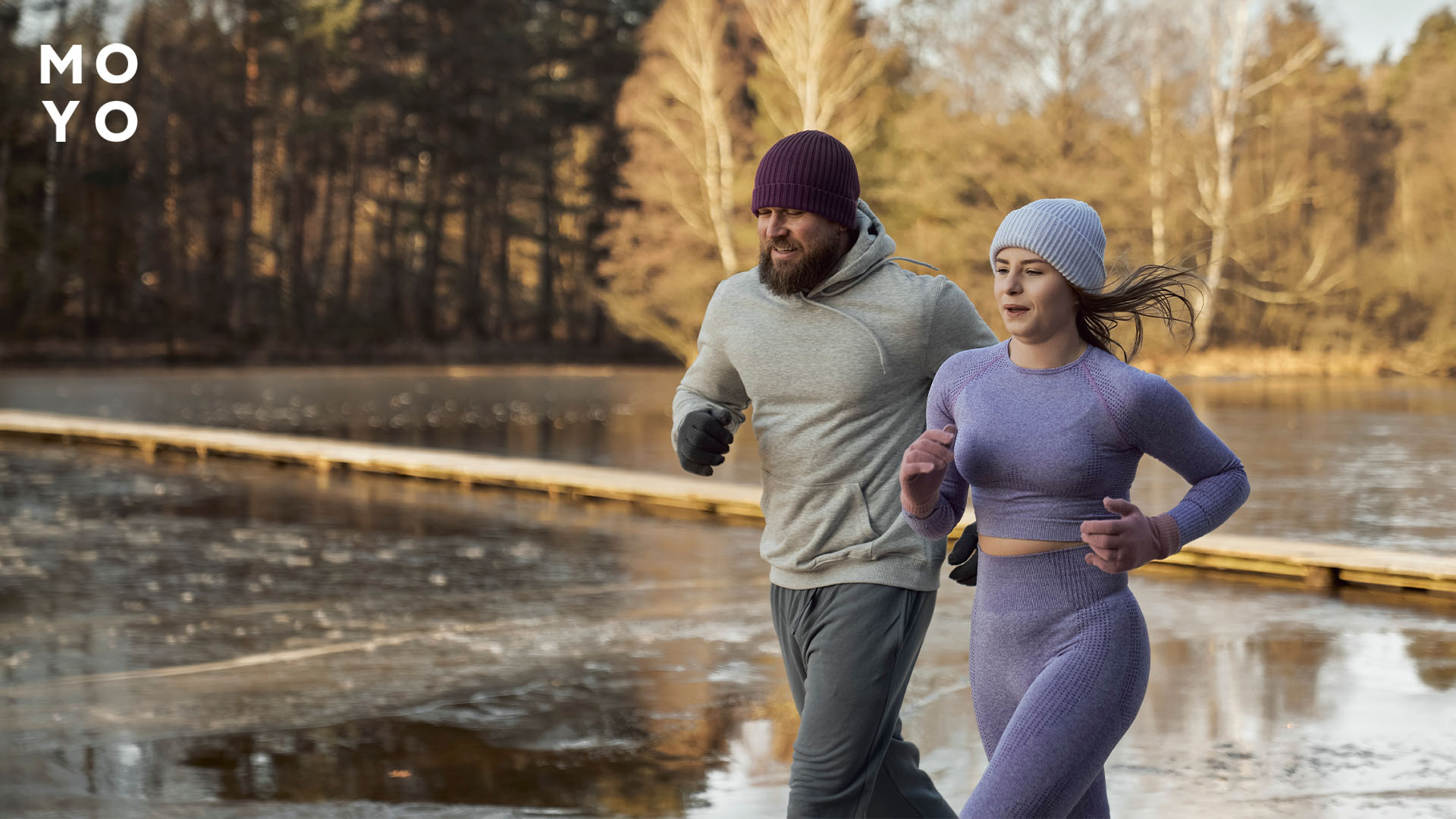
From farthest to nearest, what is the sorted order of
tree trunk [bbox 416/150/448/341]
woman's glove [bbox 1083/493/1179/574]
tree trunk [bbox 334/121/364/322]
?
tree trunk [bbox 334/121/364/322] → tree trunk [bbox 416/150/448/341] → woman's glove [bbox 1083/493/1179/574]

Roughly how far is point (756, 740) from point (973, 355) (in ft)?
9.51

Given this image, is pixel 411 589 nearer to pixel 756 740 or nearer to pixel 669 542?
pixel 669 542

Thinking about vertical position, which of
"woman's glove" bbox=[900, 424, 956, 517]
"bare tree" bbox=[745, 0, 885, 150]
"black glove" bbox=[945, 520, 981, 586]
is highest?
"bare tree" bbox=[745, 0, 885, 150]

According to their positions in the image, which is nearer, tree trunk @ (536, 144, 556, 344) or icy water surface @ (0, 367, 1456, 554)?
icy water surface @ (0, 367, 1456, 554)

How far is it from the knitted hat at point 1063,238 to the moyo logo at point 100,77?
4381cm

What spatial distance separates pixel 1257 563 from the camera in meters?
9.62

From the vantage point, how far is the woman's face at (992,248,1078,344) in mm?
2885

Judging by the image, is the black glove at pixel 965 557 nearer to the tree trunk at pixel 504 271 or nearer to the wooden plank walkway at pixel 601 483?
the wooden plank walkway at pixel 601 483

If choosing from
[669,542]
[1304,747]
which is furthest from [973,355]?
[669,542]

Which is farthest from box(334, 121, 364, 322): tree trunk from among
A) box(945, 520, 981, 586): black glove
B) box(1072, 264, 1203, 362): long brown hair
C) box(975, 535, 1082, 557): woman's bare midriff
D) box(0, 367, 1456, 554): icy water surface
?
box(975, 535, 1082, 557): woman's bare midriff

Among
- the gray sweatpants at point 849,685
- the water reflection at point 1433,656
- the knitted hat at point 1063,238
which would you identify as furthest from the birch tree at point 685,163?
the knitted hat at point 1063,238

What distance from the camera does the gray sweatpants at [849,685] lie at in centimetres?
337

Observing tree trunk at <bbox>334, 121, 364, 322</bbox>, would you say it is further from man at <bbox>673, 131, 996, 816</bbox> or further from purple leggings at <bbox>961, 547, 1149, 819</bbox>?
purple leggings at <bbox>961, 547, 1149, 819</bbox>

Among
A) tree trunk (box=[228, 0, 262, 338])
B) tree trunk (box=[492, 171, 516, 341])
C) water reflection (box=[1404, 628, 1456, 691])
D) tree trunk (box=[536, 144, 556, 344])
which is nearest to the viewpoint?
water reflection (box=[1404, 628, 1456, 691])
